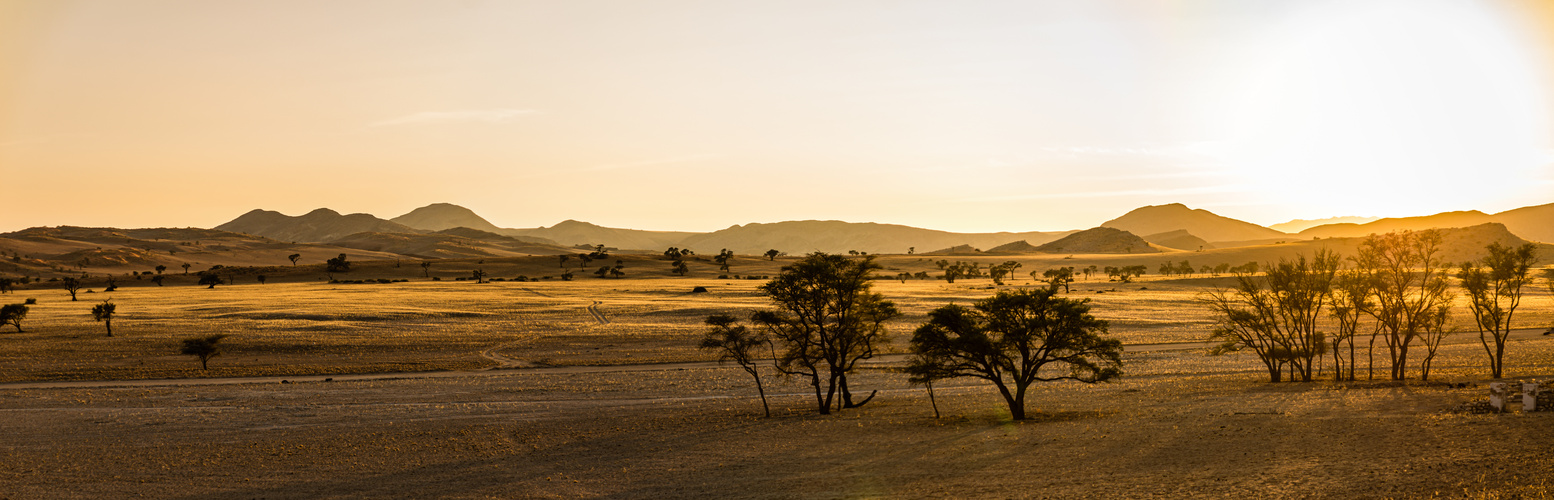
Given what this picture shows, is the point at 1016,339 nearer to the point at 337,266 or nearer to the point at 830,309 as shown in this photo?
the point at 830,309

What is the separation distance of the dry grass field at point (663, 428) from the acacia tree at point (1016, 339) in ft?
6.84

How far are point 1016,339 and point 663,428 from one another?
15267 millimetres

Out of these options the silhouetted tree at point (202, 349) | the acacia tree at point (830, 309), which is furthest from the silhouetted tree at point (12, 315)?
the acacia tree at point (830, 309)

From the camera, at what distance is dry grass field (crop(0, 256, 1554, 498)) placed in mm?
23672

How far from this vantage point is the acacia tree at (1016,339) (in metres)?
35.3

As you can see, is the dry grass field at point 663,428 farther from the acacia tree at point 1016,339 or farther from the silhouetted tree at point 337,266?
the silhouetted tree at point 337,266

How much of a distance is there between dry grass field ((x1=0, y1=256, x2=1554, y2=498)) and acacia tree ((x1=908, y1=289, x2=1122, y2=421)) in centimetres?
208

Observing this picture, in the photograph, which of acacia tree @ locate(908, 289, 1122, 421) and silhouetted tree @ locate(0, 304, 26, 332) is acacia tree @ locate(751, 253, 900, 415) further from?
silhouetted tree @ locate(0, 304, 26, 332)

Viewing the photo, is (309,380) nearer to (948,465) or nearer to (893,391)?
(893,391)

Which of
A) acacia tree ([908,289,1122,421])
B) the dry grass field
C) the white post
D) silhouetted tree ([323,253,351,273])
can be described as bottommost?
the dry grass field

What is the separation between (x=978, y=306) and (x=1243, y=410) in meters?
11.1

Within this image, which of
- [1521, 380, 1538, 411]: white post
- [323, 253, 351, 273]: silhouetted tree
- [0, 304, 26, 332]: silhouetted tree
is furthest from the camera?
[323, 253, 351, 273]: silhouetted tree

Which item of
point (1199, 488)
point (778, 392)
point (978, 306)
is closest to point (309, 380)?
point (778, 392)

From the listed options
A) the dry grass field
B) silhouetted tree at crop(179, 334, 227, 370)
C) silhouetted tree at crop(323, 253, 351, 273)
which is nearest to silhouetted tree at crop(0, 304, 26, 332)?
the dry grass field
